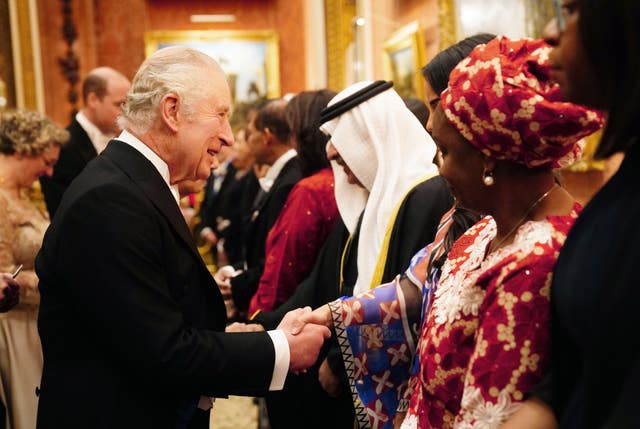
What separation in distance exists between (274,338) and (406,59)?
4001 millimetres

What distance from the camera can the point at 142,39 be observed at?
10453 millimetres

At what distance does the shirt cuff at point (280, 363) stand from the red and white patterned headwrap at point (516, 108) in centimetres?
93

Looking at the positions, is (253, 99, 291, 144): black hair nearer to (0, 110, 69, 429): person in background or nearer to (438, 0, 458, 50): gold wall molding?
(438, 0, 458, 50): gold wall molding

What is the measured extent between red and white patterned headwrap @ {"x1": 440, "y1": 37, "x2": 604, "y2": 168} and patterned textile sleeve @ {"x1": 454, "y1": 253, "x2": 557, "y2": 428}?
0.23 m

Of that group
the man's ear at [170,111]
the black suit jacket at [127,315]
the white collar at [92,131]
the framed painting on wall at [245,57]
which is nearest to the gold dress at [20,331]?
the black suit jacket at [127,315]

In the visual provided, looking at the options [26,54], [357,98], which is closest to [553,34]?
[357,98]

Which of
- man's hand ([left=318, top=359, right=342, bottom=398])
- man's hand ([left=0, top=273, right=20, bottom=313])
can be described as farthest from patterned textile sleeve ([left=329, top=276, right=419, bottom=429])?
man's hand ([left=0, top=273, right=20, bottom=313])

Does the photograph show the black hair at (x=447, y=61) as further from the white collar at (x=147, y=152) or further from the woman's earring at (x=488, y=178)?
the white collar at (x=147, y=152)

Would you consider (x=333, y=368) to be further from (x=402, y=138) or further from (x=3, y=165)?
(x=3, y=165)

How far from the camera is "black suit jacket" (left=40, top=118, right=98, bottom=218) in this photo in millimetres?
5270

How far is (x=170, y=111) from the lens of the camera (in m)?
2.10

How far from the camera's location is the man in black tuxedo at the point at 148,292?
6.16 ft

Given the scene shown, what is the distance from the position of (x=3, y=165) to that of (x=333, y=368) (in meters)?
2.49

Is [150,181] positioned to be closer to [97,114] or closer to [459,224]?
[459,224]
